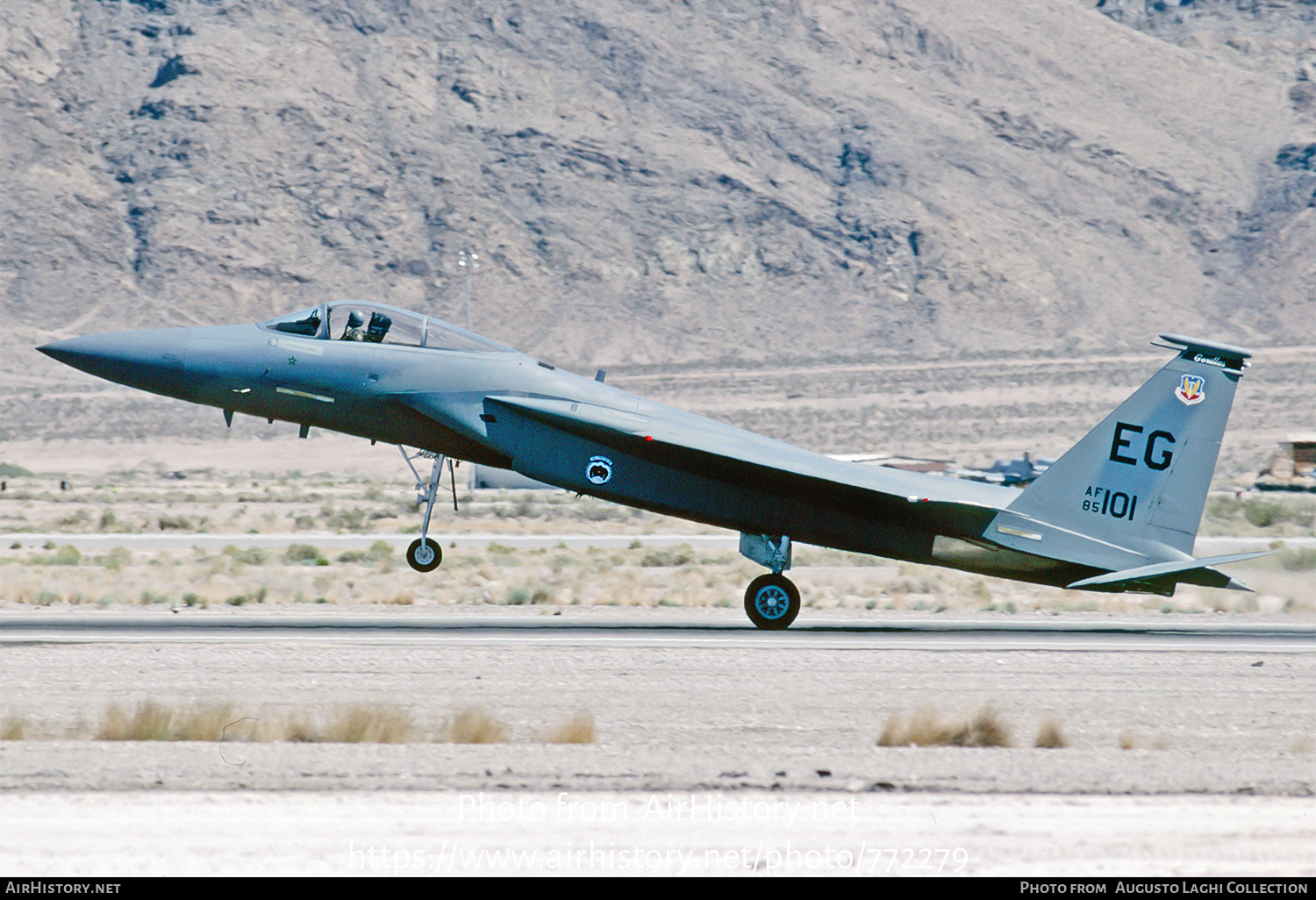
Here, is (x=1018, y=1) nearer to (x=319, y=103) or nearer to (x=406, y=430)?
(x=319, y=103)

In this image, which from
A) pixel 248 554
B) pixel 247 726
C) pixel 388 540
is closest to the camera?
pixel 247 726

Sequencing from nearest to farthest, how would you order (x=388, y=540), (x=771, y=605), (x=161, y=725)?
(x=161, y=725)
(x=771, y=605)
(x=388, y=540)

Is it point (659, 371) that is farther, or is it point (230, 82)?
point (230, 82)

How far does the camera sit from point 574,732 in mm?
11227

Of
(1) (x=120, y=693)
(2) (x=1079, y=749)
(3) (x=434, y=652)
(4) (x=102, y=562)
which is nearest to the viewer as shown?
(2) (x=1079, y=749)

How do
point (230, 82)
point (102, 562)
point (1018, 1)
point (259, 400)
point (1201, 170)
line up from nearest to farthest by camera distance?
1. point (259, 400)
2. point (102, 562)
3. point (230, 82)
4. point (1201, 170)
5. point (1018, 1)

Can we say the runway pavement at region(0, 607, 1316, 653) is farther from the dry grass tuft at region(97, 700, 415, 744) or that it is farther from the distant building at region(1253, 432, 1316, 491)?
the distant building at region(1253, 432, 1316, 491)

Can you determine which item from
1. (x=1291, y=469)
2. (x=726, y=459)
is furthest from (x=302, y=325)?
(x=1291, y=469)

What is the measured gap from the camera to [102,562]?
28781 millimetres

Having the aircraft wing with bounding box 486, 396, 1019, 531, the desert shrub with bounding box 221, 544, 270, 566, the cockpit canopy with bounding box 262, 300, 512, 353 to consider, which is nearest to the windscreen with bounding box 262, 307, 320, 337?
the cockpit canopy with bounding box 262, 300, 512, 353

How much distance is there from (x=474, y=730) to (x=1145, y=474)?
33.8 feet

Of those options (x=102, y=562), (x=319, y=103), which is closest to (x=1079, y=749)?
(x=102, y=562)

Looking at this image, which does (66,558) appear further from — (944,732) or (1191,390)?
(944,732)

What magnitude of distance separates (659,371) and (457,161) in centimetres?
2122
